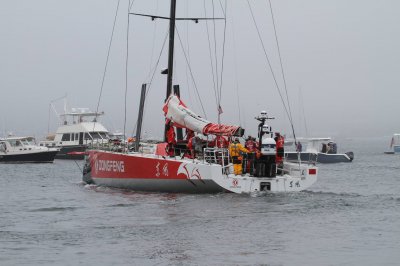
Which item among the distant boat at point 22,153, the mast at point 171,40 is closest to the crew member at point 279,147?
the mast at point 171,40

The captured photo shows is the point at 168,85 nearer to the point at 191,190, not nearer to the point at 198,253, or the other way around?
the point at 191,190

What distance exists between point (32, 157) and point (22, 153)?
29.8 inches

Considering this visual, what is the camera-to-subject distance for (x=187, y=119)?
70.7ft

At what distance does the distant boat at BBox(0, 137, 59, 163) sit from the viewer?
52.5 meters

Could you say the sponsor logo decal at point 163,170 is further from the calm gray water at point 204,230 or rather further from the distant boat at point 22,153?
the distant boat at point 22,153

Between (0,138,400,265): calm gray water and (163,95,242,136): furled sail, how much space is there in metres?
2.12

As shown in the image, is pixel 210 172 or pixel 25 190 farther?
pixel 25 190

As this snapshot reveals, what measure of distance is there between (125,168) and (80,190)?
362 cm

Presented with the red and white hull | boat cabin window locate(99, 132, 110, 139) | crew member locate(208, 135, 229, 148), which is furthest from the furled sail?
boat cabin window locate(99, 132, 110, 139)

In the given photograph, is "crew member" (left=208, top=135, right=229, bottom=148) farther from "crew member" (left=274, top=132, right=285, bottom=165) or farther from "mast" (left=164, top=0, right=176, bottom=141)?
"mast" (left=164, top=0, right=176, bottom=141)

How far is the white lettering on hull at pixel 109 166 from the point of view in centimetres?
2252

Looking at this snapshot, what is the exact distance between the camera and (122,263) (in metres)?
10.7

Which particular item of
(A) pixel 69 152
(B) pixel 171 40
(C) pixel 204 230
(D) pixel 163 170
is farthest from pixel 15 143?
(C) pixel 204 230

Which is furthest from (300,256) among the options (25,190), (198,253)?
(25,190)
